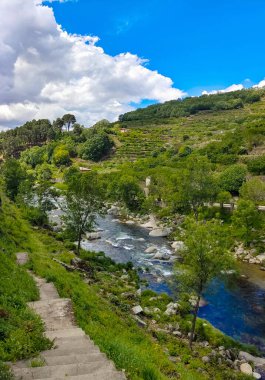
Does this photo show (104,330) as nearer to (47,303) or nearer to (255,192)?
(47,303)

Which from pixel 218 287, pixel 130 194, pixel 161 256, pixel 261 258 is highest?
pixel 130 194

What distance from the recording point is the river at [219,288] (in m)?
29.9

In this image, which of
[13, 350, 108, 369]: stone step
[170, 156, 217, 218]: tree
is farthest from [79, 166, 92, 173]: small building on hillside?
[13, 350, 108, 369]: stone step

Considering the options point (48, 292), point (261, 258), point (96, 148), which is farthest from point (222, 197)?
point (96, 148)

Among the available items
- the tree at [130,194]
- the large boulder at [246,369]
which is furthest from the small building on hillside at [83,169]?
the large boulder at [246,369]

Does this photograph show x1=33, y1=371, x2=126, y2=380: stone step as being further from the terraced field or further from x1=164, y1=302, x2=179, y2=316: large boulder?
the terraced field

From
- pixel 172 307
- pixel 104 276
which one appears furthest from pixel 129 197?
pixel 172 307

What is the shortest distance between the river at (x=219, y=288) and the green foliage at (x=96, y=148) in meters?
91.9

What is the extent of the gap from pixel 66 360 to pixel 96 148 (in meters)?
142

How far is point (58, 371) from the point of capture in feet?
33.2

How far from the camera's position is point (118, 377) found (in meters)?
10.0

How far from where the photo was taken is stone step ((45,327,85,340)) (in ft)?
47.2

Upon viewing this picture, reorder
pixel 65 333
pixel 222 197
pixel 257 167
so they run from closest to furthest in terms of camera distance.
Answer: pixel 65 333 < pixel 222 197 < pixel 257 167

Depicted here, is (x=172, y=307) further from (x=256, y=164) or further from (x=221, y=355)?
(x=256, y=164)
